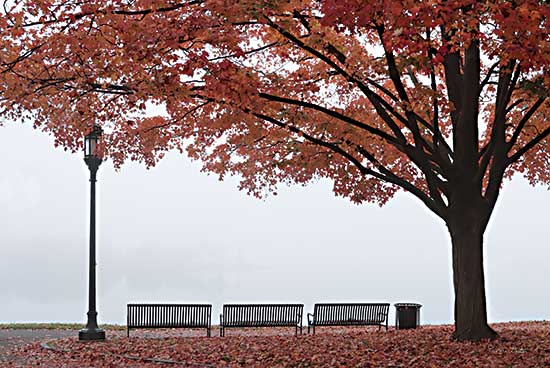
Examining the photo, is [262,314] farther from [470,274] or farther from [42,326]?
[42,326]

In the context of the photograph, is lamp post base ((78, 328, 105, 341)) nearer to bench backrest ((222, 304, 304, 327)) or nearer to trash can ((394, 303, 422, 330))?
bench backrest ((222, 304, 304, 327))

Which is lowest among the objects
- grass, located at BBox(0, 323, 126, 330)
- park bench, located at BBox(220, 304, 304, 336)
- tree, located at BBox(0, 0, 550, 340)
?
grass, located at BBox(0, 323, 126, 330)

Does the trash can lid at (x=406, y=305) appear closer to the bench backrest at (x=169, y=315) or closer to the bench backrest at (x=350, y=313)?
the bench backrest at (x=350, y=313)

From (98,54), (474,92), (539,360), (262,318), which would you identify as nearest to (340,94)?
(474,92)

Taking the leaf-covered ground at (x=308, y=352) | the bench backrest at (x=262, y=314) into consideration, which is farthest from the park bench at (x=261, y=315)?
the leaf-covered ground at (x=308, y=352)

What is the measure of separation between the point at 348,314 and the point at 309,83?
6427 millimetres

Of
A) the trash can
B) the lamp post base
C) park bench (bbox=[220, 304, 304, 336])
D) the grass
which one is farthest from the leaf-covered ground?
the grass

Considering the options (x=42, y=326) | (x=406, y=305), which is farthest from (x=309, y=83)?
(x=42, y=326)

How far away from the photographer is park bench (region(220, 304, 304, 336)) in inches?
719

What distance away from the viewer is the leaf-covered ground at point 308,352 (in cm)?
1261

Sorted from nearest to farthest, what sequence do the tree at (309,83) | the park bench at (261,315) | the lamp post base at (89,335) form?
1. the tree at (309,83)
2. the lamp post base at (89,335)
3. the park bench at (261,315)

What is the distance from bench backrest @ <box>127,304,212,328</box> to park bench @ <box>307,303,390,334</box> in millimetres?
2642

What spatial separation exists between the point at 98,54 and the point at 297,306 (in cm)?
848

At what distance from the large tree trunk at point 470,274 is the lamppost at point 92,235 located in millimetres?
8008
